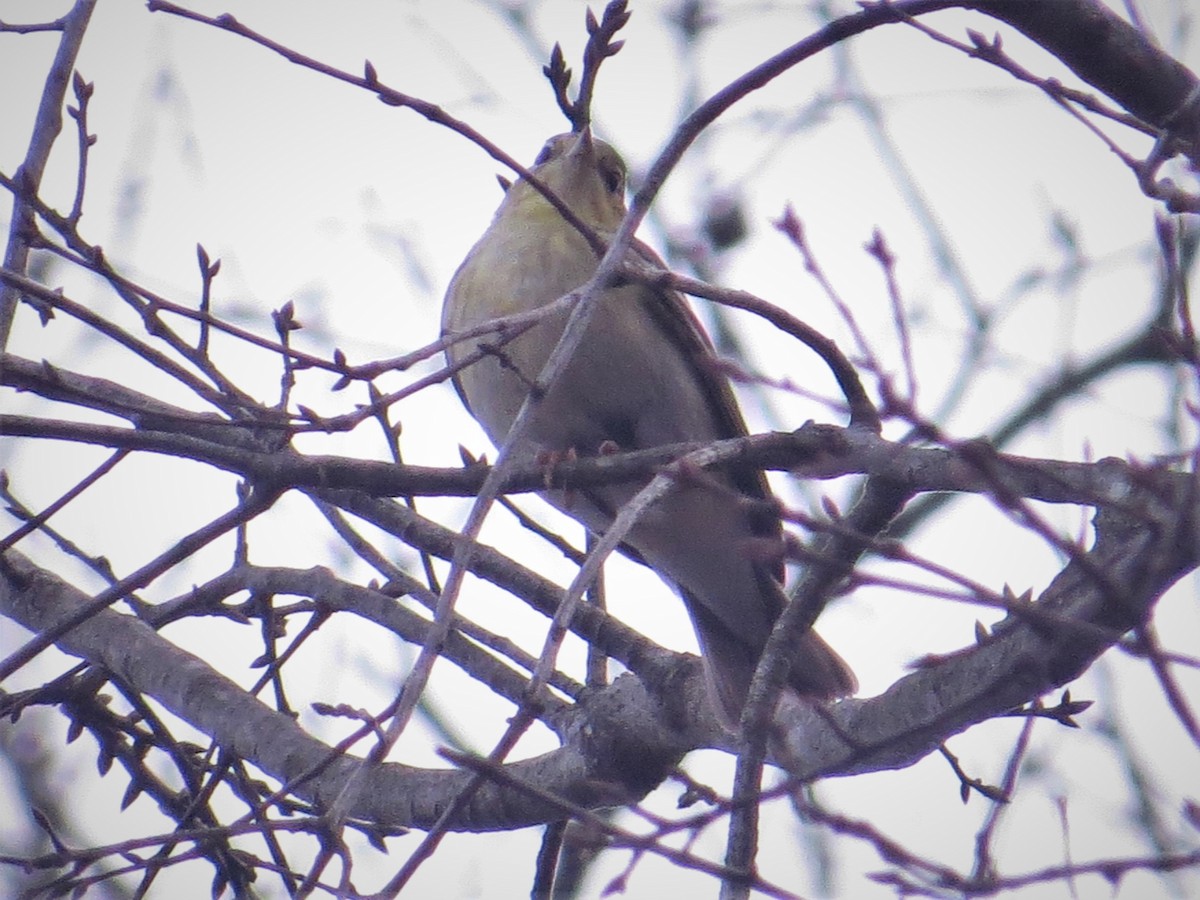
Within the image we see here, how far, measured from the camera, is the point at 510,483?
3.28 meters

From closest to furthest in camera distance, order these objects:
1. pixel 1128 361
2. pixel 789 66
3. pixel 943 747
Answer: pixel 789 66
pixel 943 747
pixel 1128 361

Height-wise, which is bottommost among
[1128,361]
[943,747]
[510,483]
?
[943,747]

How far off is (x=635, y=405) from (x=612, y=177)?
4.68ft

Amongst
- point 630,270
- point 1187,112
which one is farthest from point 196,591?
point 1187,112

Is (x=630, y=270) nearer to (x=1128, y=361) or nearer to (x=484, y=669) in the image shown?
(x=484, y=669)

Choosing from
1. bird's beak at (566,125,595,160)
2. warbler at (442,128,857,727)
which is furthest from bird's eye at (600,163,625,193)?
warbler at (442,128,857,727)

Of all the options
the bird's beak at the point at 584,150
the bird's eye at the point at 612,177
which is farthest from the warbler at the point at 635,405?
the bird's eye at the point at 612,177

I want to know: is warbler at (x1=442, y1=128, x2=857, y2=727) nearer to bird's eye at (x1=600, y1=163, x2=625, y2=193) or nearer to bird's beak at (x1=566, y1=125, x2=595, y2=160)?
bird's beak at (x1=566, y1=125, x2=595, y2=160)

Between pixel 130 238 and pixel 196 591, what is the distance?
3184 mm

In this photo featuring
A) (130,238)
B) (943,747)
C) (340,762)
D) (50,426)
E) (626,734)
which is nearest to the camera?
(50,426)

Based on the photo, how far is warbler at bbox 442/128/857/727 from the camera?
183 inches

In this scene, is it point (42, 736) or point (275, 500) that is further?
point (42, 736)

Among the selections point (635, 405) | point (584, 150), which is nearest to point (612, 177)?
point (584, 150)

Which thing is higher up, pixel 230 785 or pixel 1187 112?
pixel 1187 112
